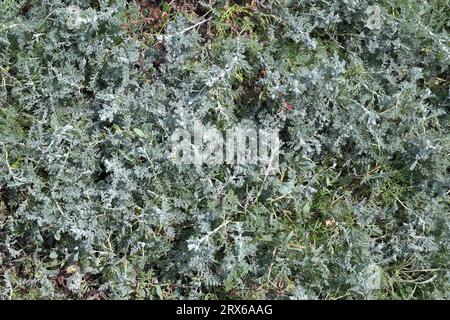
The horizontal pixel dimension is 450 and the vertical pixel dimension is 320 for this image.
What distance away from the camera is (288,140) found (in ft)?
14.8

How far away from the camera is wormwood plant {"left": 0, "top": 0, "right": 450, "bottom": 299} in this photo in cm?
424

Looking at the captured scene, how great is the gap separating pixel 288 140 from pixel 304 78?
0.45 m

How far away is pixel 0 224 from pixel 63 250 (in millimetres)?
477

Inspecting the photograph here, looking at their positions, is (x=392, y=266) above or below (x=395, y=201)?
below

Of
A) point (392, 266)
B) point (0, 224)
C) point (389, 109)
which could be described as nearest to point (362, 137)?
point (389, 109)

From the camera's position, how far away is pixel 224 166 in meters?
4.35

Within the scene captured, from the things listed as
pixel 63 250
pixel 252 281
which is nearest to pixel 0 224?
pixel 63 250

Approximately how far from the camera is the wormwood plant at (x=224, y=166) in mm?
4242

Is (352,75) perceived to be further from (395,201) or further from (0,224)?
(0,224)

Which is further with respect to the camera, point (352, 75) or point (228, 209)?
point (352, 75)
